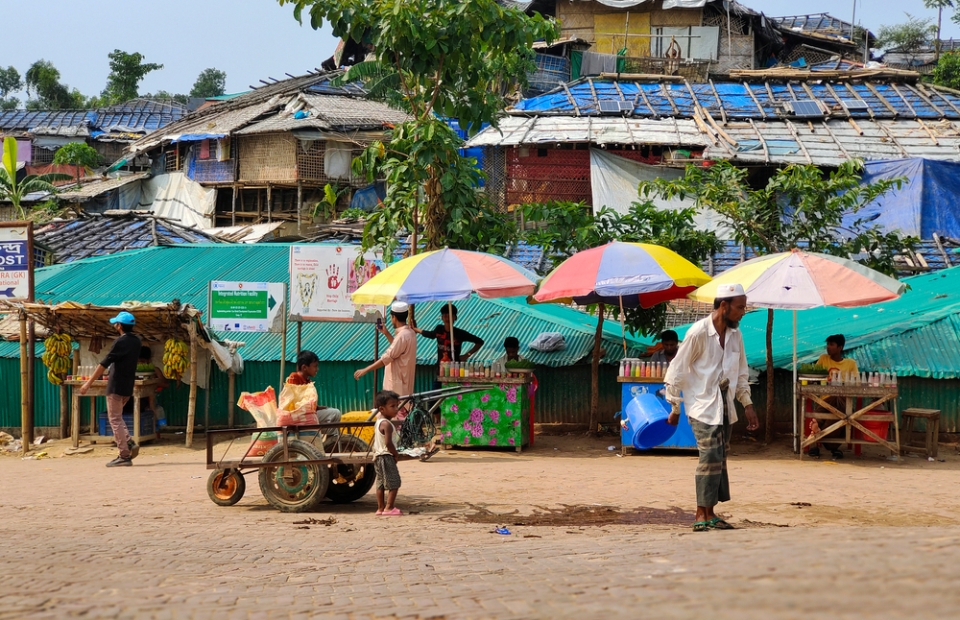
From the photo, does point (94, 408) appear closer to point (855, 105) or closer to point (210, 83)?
point (855, 105)

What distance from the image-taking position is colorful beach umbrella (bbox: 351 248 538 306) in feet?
35.3

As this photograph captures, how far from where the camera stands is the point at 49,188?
111ft

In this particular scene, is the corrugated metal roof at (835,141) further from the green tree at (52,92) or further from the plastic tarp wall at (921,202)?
the green tree at (52,92)

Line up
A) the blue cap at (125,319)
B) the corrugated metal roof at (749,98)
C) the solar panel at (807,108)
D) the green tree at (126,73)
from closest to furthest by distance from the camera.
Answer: the blue cap at (125,319) → the solar panel at (807,108) → the corrugated metal roof at (749,98) → the green tree at (126,73)

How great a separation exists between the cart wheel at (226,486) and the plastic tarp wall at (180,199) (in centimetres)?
2566

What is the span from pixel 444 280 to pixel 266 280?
584 centimetres

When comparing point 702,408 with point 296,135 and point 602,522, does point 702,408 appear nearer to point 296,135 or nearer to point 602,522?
point 602,522

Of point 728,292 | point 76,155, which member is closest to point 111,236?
point 728,292

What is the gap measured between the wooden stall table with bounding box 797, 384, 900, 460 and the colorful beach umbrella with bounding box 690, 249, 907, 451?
3.05 ft

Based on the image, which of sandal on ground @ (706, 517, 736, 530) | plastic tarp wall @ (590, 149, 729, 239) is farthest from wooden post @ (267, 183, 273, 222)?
sandal on ground @ (706, 517, 736, 530)

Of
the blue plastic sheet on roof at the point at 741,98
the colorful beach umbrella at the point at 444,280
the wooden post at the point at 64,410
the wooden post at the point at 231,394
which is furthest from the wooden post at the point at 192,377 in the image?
the blue plastic sheet on roof at the point at 741,98

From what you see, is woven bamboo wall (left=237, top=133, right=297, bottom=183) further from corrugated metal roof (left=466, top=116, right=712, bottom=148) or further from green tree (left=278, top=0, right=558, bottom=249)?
green tree (left=278, top=0, right=558, bottom=249)

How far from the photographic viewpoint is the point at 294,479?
8.08 m

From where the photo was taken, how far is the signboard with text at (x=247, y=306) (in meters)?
12.3
